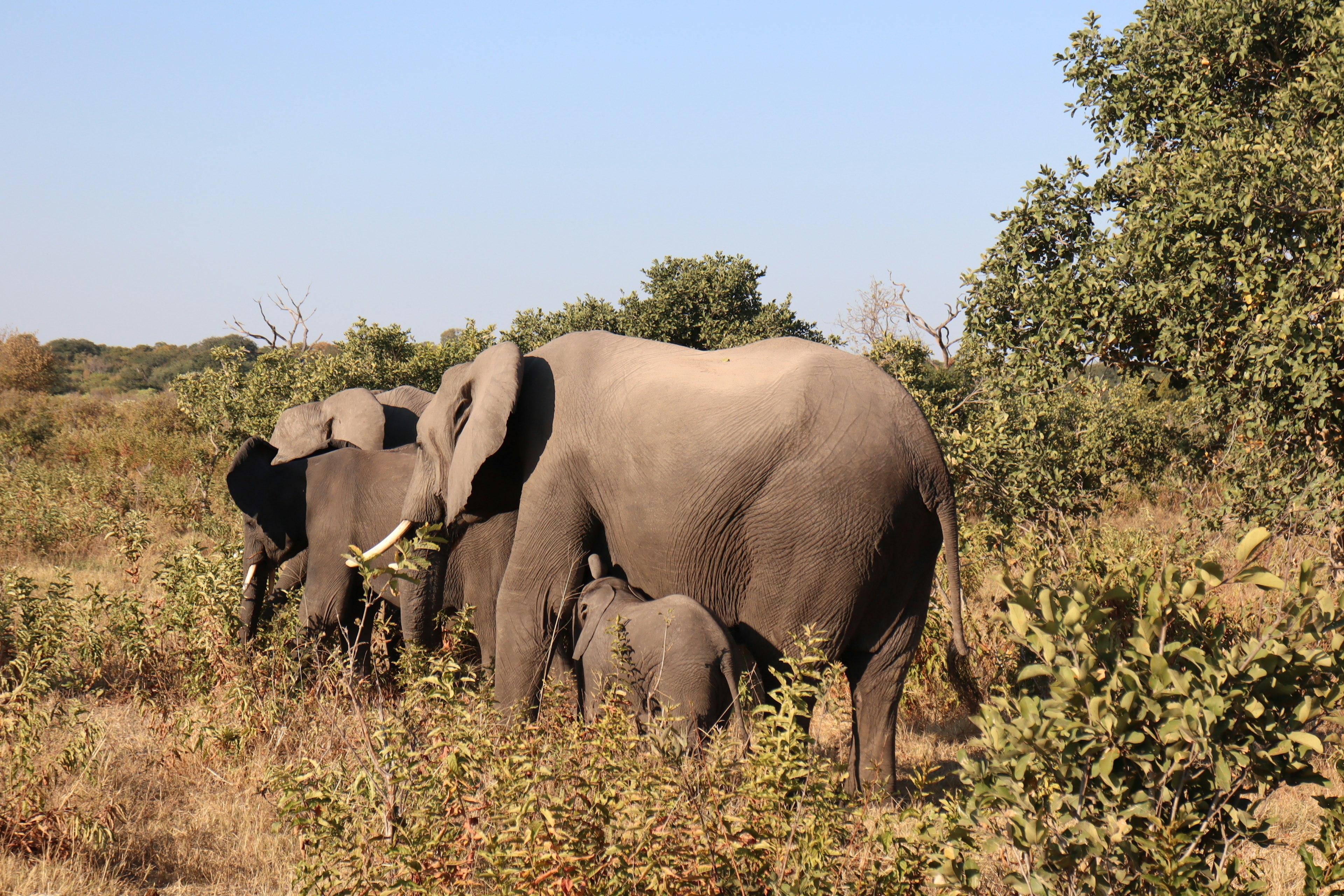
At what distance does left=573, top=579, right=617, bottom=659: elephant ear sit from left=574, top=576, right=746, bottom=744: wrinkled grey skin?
0.52ft

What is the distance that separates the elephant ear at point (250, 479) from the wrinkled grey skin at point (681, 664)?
4.02 m

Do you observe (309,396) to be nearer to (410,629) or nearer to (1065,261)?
(410,629)

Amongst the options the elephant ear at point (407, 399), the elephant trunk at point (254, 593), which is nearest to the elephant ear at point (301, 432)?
the elephant ear at point (407, 399)

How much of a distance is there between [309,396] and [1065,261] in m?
9.82

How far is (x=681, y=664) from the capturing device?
5.27 m

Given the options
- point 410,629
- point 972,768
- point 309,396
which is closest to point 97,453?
point 309,396

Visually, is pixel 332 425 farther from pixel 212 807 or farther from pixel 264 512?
pixel 212 807

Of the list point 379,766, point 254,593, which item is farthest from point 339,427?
point 379,766

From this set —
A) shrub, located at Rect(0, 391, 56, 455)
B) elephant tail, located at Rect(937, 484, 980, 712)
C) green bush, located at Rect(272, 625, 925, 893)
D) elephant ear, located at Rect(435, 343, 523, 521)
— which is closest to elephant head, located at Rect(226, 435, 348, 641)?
elephant ear, located at Rect(435, 343, 523, 521)

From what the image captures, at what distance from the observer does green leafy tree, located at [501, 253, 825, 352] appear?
19406mm

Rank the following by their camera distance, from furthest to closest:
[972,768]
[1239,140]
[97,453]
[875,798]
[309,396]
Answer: [97,453]
[309,396]
[1239,140]
[875,798]
[972,768]

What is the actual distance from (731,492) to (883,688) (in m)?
1.32

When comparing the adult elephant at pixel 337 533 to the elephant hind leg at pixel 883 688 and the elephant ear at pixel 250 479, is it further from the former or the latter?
the elephant hind leg at pixel 883 688

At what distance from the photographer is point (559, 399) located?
20.0 feet
